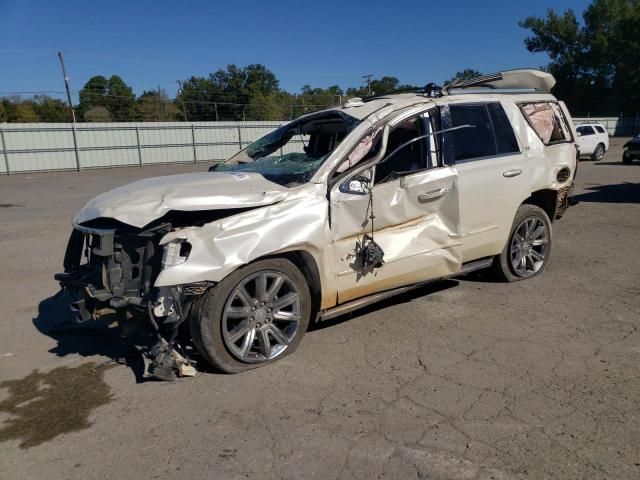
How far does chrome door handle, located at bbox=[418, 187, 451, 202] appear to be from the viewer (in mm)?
4719

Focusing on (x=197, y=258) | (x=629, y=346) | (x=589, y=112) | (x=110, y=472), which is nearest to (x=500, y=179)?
(x=629, y=346)

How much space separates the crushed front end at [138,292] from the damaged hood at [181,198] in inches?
4.6

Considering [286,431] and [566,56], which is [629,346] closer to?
[286,431]

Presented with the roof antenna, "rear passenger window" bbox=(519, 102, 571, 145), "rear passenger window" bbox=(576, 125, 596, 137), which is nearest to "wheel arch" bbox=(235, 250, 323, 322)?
the roof antenna

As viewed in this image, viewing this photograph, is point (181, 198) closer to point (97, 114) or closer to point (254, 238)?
point (254, 238)

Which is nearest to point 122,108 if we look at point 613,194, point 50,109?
point 50,109

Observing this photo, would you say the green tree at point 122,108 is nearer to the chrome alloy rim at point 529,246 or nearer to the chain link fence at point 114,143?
the chain link fence at point 114,143

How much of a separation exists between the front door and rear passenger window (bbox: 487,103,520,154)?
2.80ft

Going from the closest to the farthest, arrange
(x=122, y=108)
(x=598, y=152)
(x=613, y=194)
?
(x=613, y=194) < (x=598, y=152) < (x=122, y=108)

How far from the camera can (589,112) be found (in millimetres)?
65188

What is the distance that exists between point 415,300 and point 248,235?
2298mm

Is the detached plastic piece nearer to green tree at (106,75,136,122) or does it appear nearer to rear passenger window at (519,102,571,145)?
rear passenger window at (519,102,571,145)

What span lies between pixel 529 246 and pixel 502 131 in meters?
1.34

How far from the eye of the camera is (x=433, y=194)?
A: 15.7 ft
